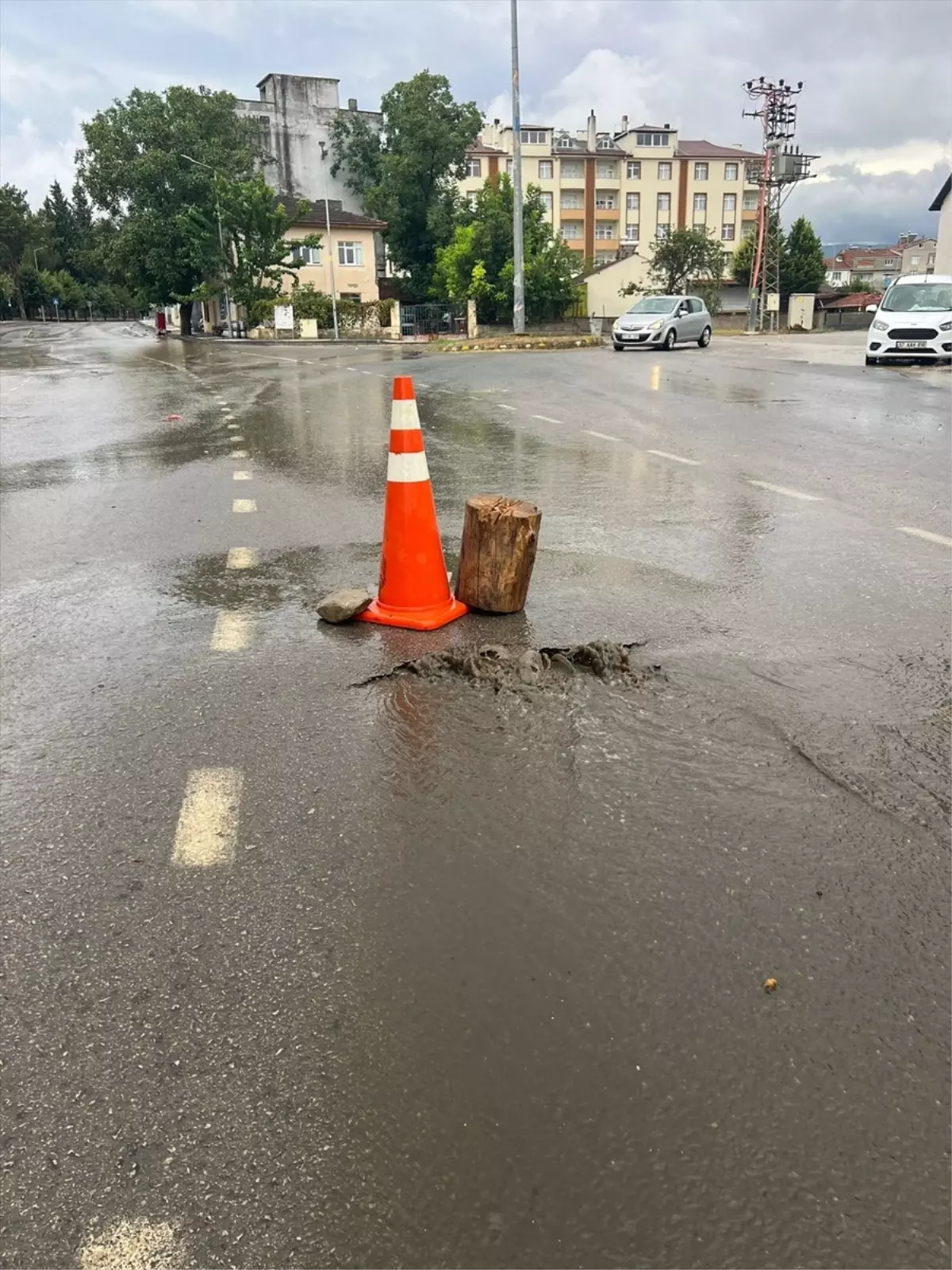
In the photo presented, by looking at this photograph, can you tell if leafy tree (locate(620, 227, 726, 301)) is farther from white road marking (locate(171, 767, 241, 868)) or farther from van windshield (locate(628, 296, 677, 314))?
white road marking (locate(171, 767, 241, 868))

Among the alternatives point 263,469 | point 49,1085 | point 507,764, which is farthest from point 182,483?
point 49,1085

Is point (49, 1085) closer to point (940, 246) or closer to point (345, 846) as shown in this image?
point (345, 846)

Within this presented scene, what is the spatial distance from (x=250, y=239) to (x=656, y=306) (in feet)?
90.0

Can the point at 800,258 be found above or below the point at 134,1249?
above

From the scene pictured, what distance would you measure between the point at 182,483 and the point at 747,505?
14.6ft

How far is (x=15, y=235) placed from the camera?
112 m

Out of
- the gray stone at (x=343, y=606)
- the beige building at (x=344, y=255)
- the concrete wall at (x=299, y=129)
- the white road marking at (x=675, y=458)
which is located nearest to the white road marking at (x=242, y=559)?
the gray stone at (x=343, y=606)

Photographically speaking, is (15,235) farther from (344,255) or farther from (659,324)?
(659,324)

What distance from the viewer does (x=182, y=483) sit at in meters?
8.03

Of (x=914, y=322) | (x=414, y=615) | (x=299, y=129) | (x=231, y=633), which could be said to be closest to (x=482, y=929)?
(x=414, y=615)

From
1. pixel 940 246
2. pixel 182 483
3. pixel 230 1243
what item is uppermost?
pixel 940 246

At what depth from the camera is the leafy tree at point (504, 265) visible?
1954 inches

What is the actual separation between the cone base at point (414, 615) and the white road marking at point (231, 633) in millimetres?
511

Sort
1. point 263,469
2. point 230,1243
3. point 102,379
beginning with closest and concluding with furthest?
point 230,1243 → point 263,469 → point 102,379
